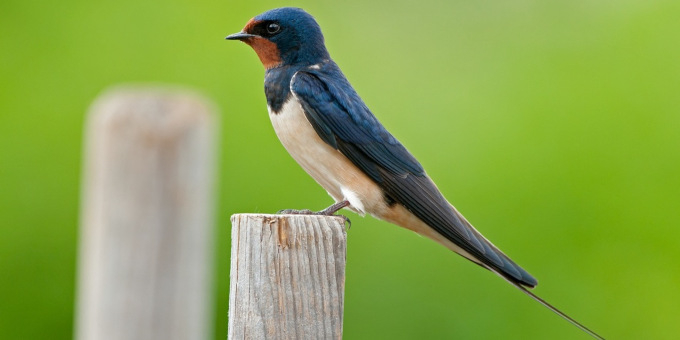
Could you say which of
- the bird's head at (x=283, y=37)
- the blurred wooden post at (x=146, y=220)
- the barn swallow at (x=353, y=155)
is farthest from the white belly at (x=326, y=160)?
the blurred wooden post at (x=146, y=220)

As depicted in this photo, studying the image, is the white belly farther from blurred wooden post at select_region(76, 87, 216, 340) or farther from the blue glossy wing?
blurred wooden post at select_region(76, 87, 216, 340)

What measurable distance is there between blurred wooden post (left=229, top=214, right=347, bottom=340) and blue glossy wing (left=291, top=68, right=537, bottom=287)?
1410 mm

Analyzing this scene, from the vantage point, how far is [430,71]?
238 inches

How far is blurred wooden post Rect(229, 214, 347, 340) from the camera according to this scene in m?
2.63

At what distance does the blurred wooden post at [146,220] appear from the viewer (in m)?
2.67

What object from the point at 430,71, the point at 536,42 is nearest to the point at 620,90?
the point at 536,42

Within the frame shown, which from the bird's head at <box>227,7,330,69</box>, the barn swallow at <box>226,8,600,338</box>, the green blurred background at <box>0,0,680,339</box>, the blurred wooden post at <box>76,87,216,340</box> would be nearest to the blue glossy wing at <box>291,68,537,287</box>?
the barn swallow at <box>226,8,600,338</box>

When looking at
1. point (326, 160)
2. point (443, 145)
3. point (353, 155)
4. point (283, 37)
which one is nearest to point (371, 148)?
point (353, 155)

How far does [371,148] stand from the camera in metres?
4.23

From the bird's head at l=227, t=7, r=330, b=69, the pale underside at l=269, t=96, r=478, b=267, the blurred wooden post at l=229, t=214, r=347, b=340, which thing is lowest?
the blurred wooden post at l=229, t=214, r=347, b=340

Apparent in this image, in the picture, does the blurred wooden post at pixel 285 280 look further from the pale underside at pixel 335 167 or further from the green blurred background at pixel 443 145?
the green blurred background at pixel 443 145

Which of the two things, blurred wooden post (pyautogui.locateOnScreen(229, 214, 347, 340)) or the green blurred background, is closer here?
blurred wooden post (pyautogui.locateOnScreen(229, 214, 347, 340))

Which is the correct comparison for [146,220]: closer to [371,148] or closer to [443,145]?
[371,148]

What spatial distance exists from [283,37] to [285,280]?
6.52 feet
